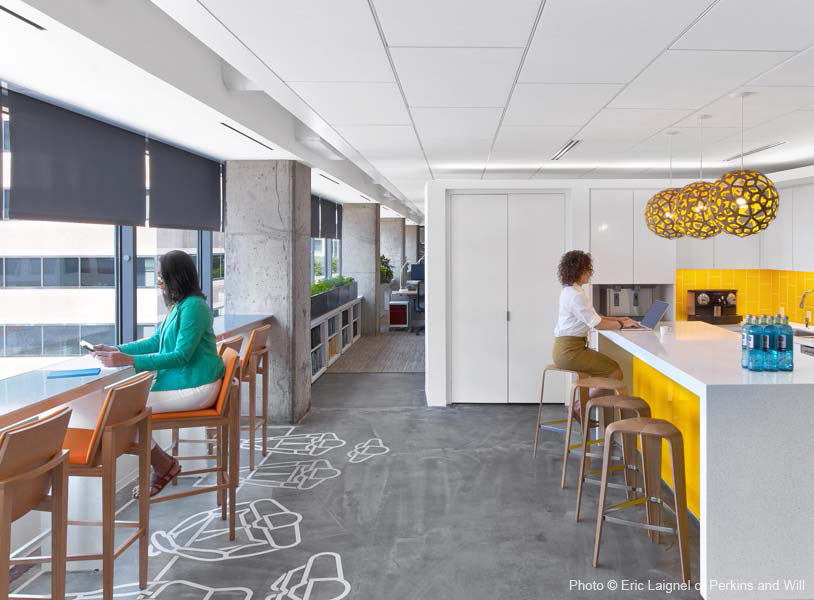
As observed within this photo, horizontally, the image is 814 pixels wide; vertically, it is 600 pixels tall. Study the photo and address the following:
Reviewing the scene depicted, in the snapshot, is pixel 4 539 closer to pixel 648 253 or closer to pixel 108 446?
pixel 108 446

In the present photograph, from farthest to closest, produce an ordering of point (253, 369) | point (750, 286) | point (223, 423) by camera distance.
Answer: point (750, 286) < point (253, 369) < point (223, 423)

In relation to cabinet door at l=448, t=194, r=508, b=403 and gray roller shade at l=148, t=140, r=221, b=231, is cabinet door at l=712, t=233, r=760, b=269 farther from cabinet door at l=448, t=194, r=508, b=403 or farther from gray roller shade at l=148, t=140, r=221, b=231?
gray roller shade at l=148, t=140, r=221, b=231

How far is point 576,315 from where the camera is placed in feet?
15.4

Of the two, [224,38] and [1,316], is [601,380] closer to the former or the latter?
[224,38]

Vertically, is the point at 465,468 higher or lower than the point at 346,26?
lower

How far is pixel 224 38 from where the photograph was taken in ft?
9.57

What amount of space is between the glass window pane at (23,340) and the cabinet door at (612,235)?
4.92 metres

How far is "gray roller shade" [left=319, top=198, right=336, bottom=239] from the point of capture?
1038 centimetres

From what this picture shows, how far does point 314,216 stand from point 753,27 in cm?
774

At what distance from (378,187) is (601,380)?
7.23m

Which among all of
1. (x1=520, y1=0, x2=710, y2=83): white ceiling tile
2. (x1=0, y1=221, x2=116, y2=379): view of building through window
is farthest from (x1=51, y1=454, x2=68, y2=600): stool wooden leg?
(x1=520, y1=0, x2=710, y2=83): white ceiling tile

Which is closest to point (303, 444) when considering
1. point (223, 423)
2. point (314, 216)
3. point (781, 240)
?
point (223, 423)

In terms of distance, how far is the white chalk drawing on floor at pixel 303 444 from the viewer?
17.0 feet

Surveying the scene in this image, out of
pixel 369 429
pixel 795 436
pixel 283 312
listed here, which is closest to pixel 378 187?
pixel 283 312
